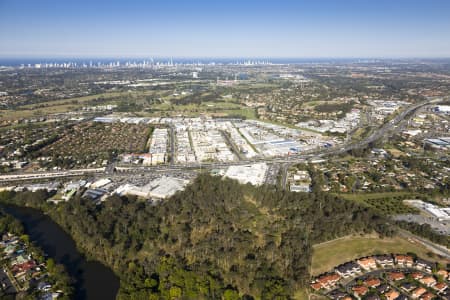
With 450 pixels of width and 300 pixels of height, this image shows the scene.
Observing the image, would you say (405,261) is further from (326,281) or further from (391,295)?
(326,281)

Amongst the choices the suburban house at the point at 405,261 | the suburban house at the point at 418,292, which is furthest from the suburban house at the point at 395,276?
the suburban house at the point at 405,261

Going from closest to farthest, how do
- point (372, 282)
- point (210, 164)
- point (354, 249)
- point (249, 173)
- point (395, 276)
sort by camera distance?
1. point (372, 282)
2. point (395, 276)
3. point (354, 249)
4. point (249, 173)
5. point (210, 164)

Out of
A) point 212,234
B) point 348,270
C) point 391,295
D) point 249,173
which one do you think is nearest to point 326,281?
point 348,270

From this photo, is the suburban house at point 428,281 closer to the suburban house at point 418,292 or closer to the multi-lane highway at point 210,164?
the suburban house at point 418,292

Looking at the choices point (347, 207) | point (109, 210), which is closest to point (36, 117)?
point (109, 210)

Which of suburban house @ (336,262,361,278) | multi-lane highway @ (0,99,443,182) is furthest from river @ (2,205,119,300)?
suburban house @ (336,262,361,278)

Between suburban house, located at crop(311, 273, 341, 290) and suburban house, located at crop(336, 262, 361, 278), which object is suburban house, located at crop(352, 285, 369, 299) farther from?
suburban house, located at crop(336, 262, 361, 278)
